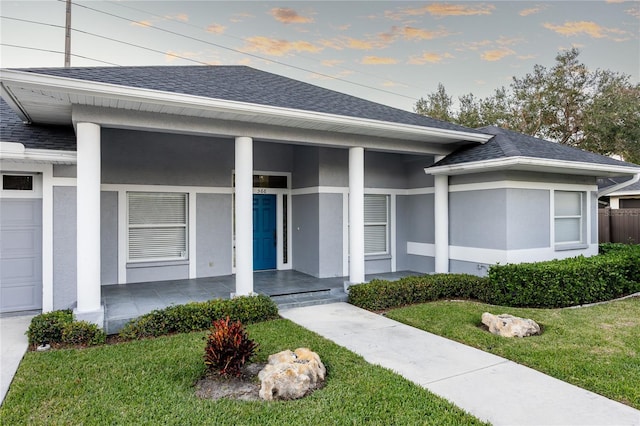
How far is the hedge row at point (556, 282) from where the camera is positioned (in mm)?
7746

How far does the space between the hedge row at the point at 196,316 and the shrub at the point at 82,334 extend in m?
0.30

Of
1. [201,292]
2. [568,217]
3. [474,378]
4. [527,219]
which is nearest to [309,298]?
[201,292]

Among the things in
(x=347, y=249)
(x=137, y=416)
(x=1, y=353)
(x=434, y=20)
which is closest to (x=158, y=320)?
(x=1, y=353)

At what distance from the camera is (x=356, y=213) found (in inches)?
338

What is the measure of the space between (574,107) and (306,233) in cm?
1951

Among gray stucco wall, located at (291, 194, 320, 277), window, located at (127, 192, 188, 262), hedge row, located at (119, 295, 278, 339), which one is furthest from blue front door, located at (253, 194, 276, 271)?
hedge row, located at (119, 295, 278, 339)

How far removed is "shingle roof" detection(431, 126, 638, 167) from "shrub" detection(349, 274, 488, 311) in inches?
104

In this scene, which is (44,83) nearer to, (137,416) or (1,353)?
(1,353)

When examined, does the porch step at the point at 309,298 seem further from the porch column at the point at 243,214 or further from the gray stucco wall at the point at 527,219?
the gray stucco wall at the point at 527,219

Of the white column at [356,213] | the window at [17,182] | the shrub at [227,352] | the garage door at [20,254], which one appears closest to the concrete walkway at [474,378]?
the shrub at [227,352]

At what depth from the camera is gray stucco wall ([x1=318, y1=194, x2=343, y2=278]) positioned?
9.80m

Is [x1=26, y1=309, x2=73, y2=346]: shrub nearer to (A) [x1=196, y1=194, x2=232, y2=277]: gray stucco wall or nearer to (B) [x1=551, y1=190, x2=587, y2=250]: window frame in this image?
(A) [x1=196, y1=194, x2=232, y2=277]: gray stucco wall

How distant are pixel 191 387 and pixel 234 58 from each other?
20.1 m

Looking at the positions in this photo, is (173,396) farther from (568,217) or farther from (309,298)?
(568,217)
